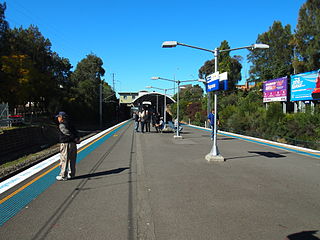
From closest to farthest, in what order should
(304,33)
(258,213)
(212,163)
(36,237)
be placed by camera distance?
(36,237), (258,213), (212,163), (304,33)

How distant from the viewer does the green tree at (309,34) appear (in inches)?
1043

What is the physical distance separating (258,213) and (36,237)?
3.60m

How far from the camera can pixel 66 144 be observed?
6.76m

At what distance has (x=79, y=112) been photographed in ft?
181

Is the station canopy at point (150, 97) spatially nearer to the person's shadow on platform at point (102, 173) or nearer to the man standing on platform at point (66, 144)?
the person's shadow on platform at point (102, 173)

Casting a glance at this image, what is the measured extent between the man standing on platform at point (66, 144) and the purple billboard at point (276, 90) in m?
21.9

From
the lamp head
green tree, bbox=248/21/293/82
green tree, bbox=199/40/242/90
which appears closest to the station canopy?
green tree, bbox=199/40/242/90

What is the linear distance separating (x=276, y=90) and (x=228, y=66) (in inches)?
768

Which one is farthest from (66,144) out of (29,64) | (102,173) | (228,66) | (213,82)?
(228,66)

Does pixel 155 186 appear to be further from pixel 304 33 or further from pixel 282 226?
pixel 304 33

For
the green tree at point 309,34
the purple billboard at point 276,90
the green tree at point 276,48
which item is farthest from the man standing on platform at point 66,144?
the green tree at point 276,48

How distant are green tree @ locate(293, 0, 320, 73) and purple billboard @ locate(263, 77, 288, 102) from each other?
5202 mm

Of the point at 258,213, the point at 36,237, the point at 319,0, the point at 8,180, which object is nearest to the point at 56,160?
the point at 8,180

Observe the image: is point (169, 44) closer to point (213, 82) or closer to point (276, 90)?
point (213, 82)
